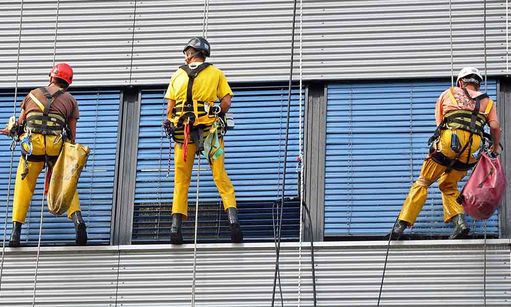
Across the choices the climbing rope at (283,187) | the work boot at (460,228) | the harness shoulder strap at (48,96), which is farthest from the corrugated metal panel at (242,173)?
the work boot at (460,228)

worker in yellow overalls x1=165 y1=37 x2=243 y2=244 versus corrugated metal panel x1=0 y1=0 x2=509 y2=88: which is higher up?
corrugated metal panel x1=0 y1=0 x2=509 y2=88

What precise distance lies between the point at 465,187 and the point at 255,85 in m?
2.60

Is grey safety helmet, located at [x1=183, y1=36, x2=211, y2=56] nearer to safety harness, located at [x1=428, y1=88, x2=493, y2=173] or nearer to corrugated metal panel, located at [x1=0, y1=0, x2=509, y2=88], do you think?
corrugated metal panel, located at [x1=0, y1=0, x2=509, y2=88]

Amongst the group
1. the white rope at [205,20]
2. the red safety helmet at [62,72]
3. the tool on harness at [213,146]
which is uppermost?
the white rope at [205,20]

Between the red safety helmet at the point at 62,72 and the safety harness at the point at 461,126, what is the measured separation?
3632 mm

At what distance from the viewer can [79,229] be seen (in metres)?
15.0

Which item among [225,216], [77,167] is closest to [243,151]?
[225,216]

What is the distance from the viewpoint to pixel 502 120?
15.1m

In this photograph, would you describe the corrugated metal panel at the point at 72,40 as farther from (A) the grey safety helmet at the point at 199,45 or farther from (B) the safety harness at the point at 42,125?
(A) the grey safety helmet at the point at 199,45

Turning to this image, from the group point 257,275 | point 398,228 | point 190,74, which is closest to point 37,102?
point 190,74

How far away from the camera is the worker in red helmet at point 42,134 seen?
48.9ft

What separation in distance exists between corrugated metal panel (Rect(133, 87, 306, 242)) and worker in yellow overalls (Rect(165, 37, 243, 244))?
1.46ft

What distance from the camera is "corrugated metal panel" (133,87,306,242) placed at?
49.7 feet

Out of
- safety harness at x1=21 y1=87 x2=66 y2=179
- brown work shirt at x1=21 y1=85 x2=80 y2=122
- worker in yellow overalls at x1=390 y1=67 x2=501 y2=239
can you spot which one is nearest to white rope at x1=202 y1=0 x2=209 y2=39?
brown work shirt at x1=21 y1=85 x2=80 y2=122
